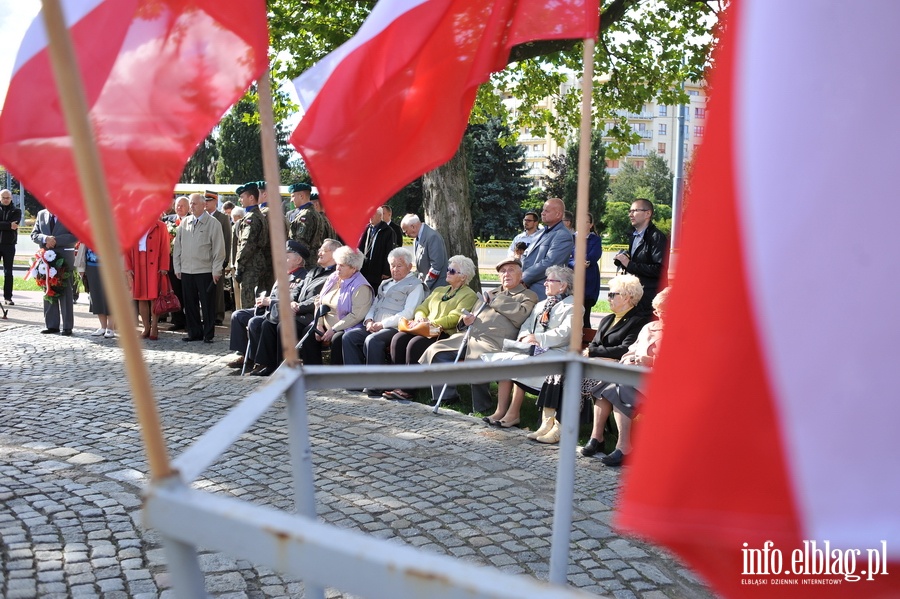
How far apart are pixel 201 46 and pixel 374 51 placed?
61 centimetres

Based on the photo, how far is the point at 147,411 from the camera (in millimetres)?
1329

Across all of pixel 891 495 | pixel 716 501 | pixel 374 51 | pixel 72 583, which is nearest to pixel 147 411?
pixel 716 501

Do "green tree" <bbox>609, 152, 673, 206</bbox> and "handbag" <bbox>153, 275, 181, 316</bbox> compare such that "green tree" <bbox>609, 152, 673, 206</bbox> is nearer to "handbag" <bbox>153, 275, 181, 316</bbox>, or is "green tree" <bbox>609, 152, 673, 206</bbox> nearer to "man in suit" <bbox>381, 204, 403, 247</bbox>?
"man in suit" <bbox>381, 204, 403, 247</bbox>

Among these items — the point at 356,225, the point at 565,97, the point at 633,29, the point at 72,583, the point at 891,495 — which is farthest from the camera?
the point at 565,97

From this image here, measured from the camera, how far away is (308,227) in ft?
37.2

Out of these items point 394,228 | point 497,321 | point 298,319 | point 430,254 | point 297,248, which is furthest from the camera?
point 394,228

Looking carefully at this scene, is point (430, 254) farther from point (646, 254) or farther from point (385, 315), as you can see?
point (646, 254)

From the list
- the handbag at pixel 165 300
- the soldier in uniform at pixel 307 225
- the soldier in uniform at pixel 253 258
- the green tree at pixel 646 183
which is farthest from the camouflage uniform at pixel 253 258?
the green tree at pixel 646 183

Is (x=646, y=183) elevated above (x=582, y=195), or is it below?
above

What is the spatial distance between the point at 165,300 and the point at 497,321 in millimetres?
6447

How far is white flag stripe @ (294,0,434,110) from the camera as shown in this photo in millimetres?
2936

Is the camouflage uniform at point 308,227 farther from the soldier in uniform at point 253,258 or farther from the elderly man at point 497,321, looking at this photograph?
the elderly man at point 497,321

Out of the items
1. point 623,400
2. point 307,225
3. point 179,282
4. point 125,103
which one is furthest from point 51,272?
point 125,103

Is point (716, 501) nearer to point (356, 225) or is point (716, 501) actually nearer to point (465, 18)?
point (356, 225)
